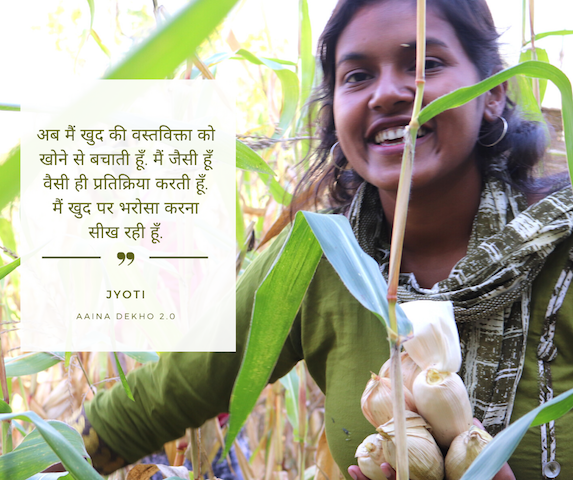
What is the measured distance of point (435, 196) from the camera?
0.68 m

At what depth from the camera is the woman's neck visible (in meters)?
0.69

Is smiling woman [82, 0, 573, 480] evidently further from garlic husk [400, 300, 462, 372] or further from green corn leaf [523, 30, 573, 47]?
garlic husk [400, 300, 462, 372]

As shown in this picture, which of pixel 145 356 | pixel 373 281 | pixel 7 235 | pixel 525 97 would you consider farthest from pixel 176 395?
pixel 525 97

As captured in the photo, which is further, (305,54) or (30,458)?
(305,54)

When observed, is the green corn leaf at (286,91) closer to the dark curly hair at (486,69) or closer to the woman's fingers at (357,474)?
the dark curly hair at (486,69)

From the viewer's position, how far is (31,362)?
655 millimetres

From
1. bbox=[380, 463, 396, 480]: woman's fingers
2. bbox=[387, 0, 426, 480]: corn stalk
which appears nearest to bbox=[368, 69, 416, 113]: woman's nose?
bbox=[387, 0, 426, 480]: corn stalk

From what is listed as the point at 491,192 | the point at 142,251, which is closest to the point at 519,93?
the point at 491,192

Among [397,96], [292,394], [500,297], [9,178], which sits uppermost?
[397,96]

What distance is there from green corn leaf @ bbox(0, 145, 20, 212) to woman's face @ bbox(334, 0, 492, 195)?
0.52 m

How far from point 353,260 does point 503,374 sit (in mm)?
382

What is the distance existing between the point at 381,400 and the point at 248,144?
1.43ft

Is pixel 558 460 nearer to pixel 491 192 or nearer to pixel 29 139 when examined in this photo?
pixel 491 192

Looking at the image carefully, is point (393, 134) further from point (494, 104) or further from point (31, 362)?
point (31, 362)
